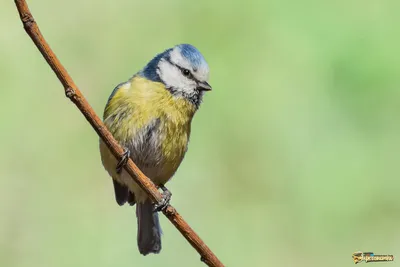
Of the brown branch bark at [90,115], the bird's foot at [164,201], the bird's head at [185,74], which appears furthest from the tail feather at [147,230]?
the brown branch bark at [90,115]

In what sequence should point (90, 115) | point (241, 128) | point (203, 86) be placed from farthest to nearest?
point (241, 128) → point (203, 86) → point (90, 115)

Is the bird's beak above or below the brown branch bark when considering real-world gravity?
above

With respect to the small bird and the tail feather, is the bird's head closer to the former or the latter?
the small bird

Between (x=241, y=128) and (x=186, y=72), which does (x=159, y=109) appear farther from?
(x=241, y=128)

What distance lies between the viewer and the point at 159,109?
6.52ft

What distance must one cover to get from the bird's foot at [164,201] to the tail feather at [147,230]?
0.16 meters

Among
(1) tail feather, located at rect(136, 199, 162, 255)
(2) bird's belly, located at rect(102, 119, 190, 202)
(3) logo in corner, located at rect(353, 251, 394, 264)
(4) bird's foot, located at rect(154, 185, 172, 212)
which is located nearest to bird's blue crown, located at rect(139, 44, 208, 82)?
(2) bird's belly, located at rect(102, 119, 190, 202)

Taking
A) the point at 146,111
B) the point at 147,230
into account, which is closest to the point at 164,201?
the point at 146,111

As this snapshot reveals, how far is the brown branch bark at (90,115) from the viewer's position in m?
1.19

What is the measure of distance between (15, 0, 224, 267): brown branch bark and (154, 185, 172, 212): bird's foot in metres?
0.02

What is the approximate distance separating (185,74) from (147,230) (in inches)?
21.4

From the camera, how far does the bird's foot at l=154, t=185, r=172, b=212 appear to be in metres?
1.52

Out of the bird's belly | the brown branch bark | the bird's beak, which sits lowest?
the brown branch bark

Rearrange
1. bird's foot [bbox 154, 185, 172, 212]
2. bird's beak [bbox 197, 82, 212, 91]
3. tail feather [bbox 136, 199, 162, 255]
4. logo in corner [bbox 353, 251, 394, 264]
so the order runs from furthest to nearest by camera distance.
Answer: tail feather [bbox 136, 199, 162, 255] → bird's beak [bbox 197, 82, 212, 91] → bird's foot [bbox 154, 185, 172, 212] → logo in corner [bbox 353, 251, 394, 264]
